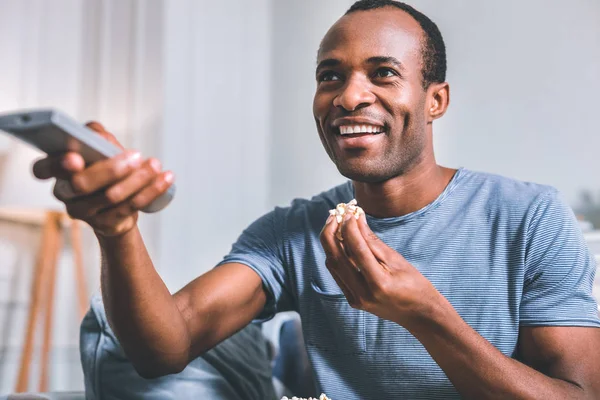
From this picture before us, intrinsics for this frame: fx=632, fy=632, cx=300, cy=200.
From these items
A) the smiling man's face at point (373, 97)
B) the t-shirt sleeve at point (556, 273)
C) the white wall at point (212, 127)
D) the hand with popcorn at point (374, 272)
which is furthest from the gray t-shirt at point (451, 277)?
the white wall at point (212, 127)

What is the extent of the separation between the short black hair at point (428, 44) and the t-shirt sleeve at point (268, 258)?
0.43m

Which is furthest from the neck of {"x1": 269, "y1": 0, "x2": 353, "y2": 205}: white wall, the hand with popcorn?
{"x1": 269, "y1": 0, "x2": 353, "y2": 205}: white wall

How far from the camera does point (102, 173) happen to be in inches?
26.5

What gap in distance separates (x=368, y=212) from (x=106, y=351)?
58cm

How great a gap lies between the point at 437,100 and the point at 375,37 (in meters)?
0.20

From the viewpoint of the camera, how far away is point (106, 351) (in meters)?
1.20

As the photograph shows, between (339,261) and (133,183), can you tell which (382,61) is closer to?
(339,261)

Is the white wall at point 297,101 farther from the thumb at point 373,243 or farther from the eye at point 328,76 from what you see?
the thumb at point 373,243

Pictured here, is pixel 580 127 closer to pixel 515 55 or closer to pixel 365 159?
pixel 515 55

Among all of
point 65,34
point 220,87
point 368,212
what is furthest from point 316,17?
point 368,212

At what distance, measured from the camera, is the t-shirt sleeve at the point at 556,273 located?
1.03m

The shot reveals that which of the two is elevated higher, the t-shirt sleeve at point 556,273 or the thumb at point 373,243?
the thumb at point 373,243

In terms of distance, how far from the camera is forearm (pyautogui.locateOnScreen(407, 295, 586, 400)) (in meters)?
0.92

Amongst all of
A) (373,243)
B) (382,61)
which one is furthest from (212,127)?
(373,243)
